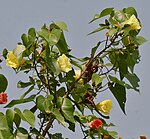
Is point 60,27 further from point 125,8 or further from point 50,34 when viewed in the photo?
point 125,8

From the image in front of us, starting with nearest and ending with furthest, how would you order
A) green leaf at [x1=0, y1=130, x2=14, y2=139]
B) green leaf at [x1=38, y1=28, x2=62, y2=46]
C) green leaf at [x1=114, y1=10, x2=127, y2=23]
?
green leaf at [x1=0, y1=130, x2=14, y2=139] < green leaf at [x1=38, y1=28, x2=62, y2=46] < green leaf at [x1=114, y1=10, x2=127, y2=23]

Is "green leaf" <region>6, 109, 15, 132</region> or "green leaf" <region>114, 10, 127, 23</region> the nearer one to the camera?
"green leaf" <region>6, 109, 15, 132</region>

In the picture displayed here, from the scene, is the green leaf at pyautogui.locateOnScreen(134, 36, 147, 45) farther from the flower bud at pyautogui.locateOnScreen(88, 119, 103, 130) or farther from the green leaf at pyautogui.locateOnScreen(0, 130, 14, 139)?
the green leaf at pyautogui.locateOnScreen(0, 130, 14, 139)

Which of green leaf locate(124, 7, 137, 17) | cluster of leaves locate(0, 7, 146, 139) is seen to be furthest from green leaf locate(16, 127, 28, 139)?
green leaf locate(124, 7, 137, 17)

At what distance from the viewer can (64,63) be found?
54.5 inches

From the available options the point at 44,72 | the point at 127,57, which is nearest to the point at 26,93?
the point at 44,72

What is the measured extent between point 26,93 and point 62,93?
141 mm

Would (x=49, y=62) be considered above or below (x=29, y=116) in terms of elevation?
above

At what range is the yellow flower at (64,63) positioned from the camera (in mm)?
1381

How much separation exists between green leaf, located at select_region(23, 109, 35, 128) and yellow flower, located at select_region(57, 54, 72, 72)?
0.61ft

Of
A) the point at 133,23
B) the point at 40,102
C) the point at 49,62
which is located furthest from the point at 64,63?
the point at 133,23

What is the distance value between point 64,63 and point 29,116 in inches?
8.4

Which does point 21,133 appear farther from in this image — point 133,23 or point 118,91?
point 133,23

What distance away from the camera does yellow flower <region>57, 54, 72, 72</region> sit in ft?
4.53
